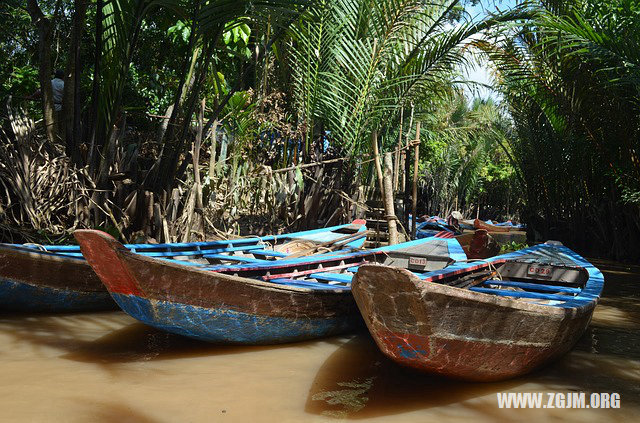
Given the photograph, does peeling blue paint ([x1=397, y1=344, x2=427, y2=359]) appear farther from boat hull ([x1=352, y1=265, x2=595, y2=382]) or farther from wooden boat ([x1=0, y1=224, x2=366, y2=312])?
wooden boat ([x1=0, y1=224, x2=366, y2=312])

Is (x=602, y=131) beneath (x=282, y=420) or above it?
above

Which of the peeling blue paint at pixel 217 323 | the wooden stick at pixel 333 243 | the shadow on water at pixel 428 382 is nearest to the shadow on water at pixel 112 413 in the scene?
the peeling blue paint at pixel 217 323

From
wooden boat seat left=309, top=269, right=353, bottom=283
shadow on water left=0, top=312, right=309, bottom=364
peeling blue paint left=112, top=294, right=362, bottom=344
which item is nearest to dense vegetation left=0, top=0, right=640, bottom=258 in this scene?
shadow on water left=0, top=312, right=309, bottom=364

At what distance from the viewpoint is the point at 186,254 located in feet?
20.2

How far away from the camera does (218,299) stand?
4.37m

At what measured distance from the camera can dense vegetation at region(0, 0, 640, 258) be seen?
6.63 meters

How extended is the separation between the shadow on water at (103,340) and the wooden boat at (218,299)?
24 cm

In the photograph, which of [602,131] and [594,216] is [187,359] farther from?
[594,216]

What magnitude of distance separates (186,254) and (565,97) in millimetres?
8258

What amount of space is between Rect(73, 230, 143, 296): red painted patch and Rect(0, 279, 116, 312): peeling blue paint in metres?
1.34

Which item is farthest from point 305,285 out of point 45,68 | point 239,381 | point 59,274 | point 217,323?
point 45,68

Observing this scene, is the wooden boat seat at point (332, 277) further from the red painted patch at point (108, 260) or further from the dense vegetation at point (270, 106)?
the dense vegetation at point (270, 106)

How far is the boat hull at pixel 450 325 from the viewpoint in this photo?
348 cm

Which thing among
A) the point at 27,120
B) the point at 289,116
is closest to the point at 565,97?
the point at 289,116
